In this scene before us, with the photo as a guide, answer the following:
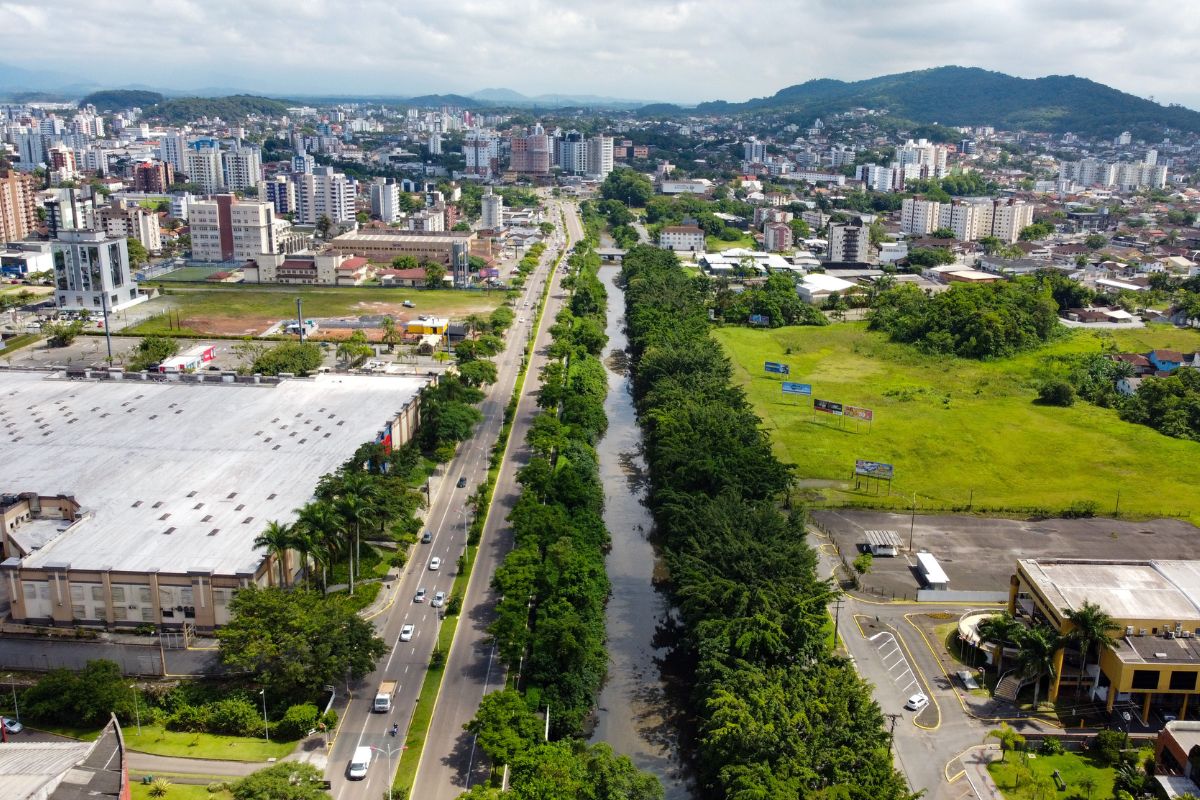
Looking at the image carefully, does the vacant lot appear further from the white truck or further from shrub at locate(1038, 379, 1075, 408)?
the white truck

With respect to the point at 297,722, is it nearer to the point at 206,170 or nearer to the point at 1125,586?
A: the point at 1125,586

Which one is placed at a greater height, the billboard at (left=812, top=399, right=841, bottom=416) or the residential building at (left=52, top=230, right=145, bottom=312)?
the residential building at (left=52, top=230, right=145, bottom=312)

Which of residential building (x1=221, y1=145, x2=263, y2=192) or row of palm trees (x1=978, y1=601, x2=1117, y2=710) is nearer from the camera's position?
row of palm trees (x1=978, y1=601, x2=1117, y2=710)

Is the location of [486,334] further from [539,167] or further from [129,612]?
[539,167]

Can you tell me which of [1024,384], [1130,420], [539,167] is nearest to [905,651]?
[1130,420]

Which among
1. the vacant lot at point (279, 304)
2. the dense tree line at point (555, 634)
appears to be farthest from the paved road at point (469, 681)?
the vacant lot at point (279, 304)

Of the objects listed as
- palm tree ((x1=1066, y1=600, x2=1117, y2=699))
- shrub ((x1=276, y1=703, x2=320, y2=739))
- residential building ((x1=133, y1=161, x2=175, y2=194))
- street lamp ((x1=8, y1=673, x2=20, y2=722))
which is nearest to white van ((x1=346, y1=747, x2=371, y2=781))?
shrub ((x1=276, y1=703, x2=320, y2=739))

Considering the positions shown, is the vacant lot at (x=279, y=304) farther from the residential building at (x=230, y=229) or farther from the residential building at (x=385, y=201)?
the residential building at (x=385, y=201)
